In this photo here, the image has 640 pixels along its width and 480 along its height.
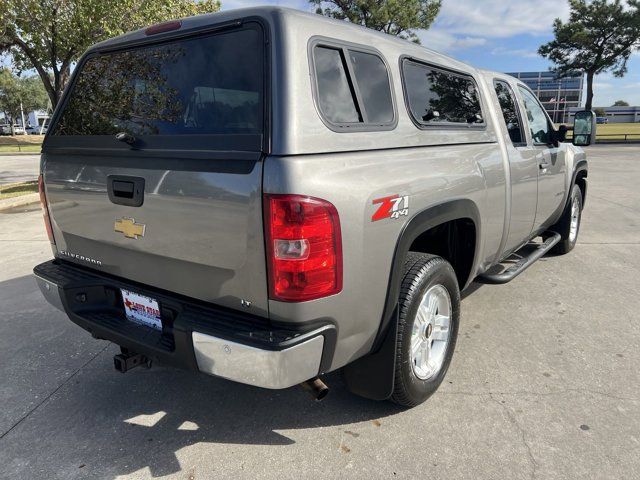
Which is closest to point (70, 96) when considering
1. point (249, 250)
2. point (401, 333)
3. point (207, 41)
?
point (207, 41)

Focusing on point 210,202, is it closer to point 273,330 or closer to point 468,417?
point 273,330

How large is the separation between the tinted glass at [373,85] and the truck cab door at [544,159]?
2192 mm

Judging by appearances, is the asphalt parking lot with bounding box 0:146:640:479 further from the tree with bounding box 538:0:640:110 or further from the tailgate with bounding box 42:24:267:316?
the tree with bounding box 538:0:640:110

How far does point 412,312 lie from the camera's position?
8.11 ft

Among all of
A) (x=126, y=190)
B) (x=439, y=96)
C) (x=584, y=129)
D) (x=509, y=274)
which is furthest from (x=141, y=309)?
(x=584, y=129)

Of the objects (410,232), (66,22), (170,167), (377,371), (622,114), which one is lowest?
(377,371)

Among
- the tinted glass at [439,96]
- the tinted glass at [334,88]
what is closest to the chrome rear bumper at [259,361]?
the tinted glass at [334,88]

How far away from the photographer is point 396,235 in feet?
7.55

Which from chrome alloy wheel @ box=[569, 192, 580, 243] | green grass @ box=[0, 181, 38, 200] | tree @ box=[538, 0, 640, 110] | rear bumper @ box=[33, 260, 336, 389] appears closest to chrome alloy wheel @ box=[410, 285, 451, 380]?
rear bumper @ box=[33, 260, 336, 389]

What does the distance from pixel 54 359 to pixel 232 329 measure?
212cm

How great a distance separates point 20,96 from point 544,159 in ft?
247

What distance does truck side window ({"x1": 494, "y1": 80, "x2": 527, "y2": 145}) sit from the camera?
12.6ft

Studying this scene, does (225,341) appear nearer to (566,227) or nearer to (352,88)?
(352,88)

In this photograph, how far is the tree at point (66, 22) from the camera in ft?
33.9
